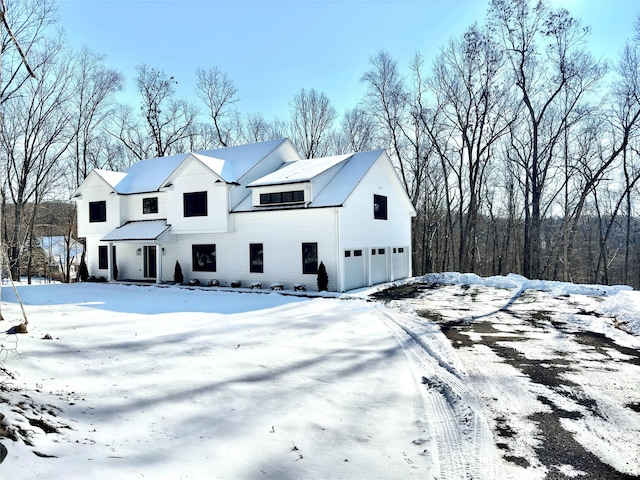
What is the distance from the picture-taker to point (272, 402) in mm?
5023

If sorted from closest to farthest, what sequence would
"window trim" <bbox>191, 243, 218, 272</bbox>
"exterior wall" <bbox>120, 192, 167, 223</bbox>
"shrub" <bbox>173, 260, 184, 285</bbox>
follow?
"window trim" <bbox>191, 243, 218, 272</bbox>, "shrub" <bbox>173, 260, 184, 285</bbox>, "exterior wall" <bbox>120, 192, 167, 223</bbox>

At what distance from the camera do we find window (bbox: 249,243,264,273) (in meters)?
18.2

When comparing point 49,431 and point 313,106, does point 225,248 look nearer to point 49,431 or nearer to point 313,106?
point 49,431

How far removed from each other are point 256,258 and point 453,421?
14332 millimetres

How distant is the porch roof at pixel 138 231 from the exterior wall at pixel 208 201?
2.39 feet

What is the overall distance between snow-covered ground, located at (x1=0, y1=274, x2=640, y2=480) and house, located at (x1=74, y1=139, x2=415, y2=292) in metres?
7.67

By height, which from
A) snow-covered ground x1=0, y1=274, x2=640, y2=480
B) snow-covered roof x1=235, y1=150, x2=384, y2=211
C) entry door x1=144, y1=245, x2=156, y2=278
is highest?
snow-covered roof x1=235, y1=150, x2=384, y2=211

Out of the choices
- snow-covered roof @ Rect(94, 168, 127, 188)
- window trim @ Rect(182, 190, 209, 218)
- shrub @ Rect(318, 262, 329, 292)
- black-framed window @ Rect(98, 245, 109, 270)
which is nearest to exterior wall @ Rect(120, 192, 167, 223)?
snow-covered roof @ Rect(94, 168, 127, 188)

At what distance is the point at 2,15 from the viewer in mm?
5020

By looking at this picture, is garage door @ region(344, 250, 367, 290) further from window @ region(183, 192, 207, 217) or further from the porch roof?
the porch roof

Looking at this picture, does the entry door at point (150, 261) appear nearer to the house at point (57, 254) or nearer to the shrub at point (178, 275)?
the shrub at point (178, 275)

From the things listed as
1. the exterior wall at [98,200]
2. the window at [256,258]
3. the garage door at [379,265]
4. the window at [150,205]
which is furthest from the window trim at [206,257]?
the garage door at [379,265]

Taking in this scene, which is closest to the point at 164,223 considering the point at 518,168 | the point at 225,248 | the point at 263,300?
the point at 225,248

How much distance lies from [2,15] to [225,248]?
47.3ft
